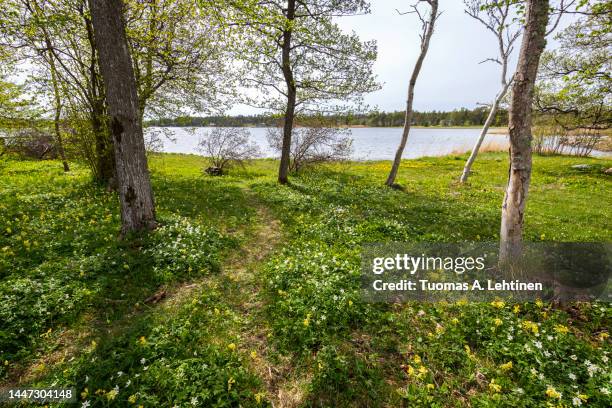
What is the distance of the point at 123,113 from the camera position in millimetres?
6930

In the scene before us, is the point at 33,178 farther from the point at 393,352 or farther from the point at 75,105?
the point at 393,352

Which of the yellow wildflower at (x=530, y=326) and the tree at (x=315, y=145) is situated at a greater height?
the tree at (x=315, y=145)

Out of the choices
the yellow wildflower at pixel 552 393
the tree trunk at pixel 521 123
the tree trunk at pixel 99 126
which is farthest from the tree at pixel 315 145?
the yellow wildflower at pixel 552 393

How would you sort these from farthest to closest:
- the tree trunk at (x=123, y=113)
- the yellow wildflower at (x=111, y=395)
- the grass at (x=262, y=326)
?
the tree trunk at (x=123, y=113)
the grass at (x=262, y=326)
the yellow wildflower at (x=111, y=395)

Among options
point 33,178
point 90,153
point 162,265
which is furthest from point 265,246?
point 33,178

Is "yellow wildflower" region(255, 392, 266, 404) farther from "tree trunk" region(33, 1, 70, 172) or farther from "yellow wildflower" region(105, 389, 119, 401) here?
"tree trunk" region(33, 1, 70, 172)

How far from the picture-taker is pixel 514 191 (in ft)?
16.8

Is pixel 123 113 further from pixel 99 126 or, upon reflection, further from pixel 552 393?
pixel 552 393

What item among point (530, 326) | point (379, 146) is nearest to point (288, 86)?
point (530, 326)

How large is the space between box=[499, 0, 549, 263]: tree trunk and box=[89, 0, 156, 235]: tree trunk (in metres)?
8.34
